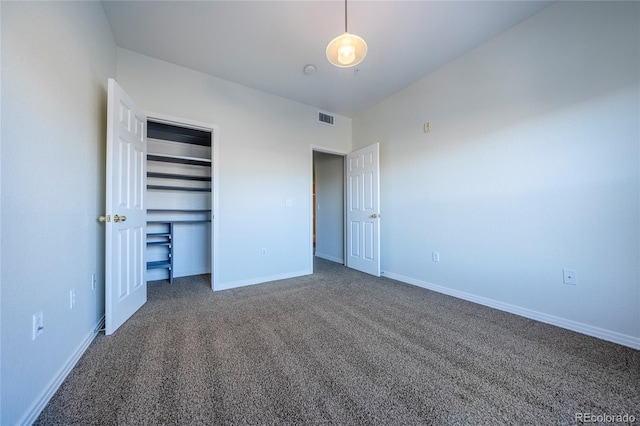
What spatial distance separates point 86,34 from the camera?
1758mm

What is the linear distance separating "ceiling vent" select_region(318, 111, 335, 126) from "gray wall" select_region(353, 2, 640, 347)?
140 cm

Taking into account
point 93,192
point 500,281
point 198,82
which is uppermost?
point 198,82

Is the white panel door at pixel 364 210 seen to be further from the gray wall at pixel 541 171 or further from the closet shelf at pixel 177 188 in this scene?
the closet shelf at pixel 177 188

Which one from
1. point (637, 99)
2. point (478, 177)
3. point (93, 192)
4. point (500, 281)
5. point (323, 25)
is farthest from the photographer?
point (478, 177)

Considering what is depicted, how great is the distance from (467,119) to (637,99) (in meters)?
1.18

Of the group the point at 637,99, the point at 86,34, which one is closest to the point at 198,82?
the point at 86,34

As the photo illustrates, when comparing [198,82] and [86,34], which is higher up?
[198,82]

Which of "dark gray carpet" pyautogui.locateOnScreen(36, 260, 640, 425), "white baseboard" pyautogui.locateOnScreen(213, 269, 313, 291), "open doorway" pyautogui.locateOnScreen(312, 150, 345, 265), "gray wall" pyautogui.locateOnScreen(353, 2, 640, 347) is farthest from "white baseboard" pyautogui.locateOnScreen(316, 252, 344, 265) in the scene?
"dark gray carpet" pyautogui.locateOnScreen(36, 260, 640, 425)

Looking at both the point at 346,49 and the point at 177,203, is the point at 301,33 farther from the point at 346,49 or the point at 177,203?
the point at 177,203

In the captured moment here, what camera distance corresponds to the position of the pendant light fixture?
5.19ft

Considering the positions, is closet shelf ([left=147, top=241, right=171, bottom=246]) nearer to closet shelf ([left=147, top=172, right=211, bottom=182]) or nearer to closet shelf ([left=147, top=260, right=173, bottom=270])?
closet shelf ([left=147, top=260, right=173, bottom=270])

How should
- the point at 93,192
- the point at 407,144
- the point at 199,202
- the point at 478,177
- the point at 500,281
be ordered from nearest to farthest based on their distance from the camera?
the point at 93,192, the point at 500,281, the point at 478,177, the point at 407,144, the point at 199,202

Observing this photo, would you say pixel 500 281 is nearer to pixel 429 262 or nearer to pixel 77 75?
pixel 429 262

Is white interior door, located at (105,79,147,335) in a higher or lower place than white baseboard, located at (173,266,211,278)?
higher
